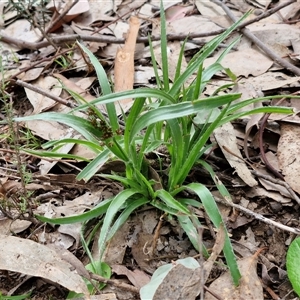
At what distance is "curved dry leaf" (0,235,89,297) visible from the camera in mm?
1287

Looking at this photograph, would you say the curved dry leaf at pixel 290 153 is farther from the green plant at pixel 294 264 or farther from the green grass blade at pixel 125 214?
the green grass blade at pixel 125 214

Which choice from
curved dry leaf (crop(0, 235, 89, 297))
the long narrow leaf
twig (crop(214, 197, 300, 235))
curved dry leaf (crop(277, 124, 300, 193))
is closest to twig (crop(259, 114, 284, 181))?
curved dry leaf (crop(277, 124, 300, 193))

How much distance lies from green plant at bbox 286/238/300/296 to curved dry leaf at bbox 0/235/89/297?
567mm

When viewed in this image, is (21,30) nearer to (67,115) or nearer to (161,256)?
(67,115)

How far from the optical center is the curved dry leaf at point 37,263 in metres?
1.29

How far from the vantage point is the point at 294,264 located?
1280 mm

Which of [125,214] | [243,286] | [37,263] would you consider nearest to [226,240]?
[243,286]

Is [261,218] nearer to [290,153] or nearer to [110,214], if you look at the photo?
[290,153]

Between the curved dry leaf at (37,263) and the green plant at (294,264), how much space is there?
22.3 inches

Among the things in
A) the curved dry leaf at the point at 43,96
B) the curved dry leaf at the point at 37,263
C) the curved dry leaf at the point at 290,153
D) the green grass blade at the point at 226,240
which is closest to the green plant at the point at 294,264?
the green grass blade at the point at 226,240

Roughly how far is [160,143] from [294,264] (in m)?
0.53

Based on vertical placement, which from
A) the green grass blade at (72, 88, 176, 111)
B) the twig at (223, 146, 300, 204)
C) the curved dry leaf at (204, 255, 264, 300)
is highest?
the green grass blade at (72, 88, 176, 111)

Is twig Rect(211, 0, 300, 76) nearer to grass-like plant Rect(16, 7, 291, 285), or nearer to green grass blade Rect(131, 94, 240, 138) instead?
grass-like plant Rect(16, 7, 291, 285)

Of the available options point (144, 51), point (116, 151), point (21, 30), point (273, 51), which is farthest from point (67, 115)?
point (21, 30)
